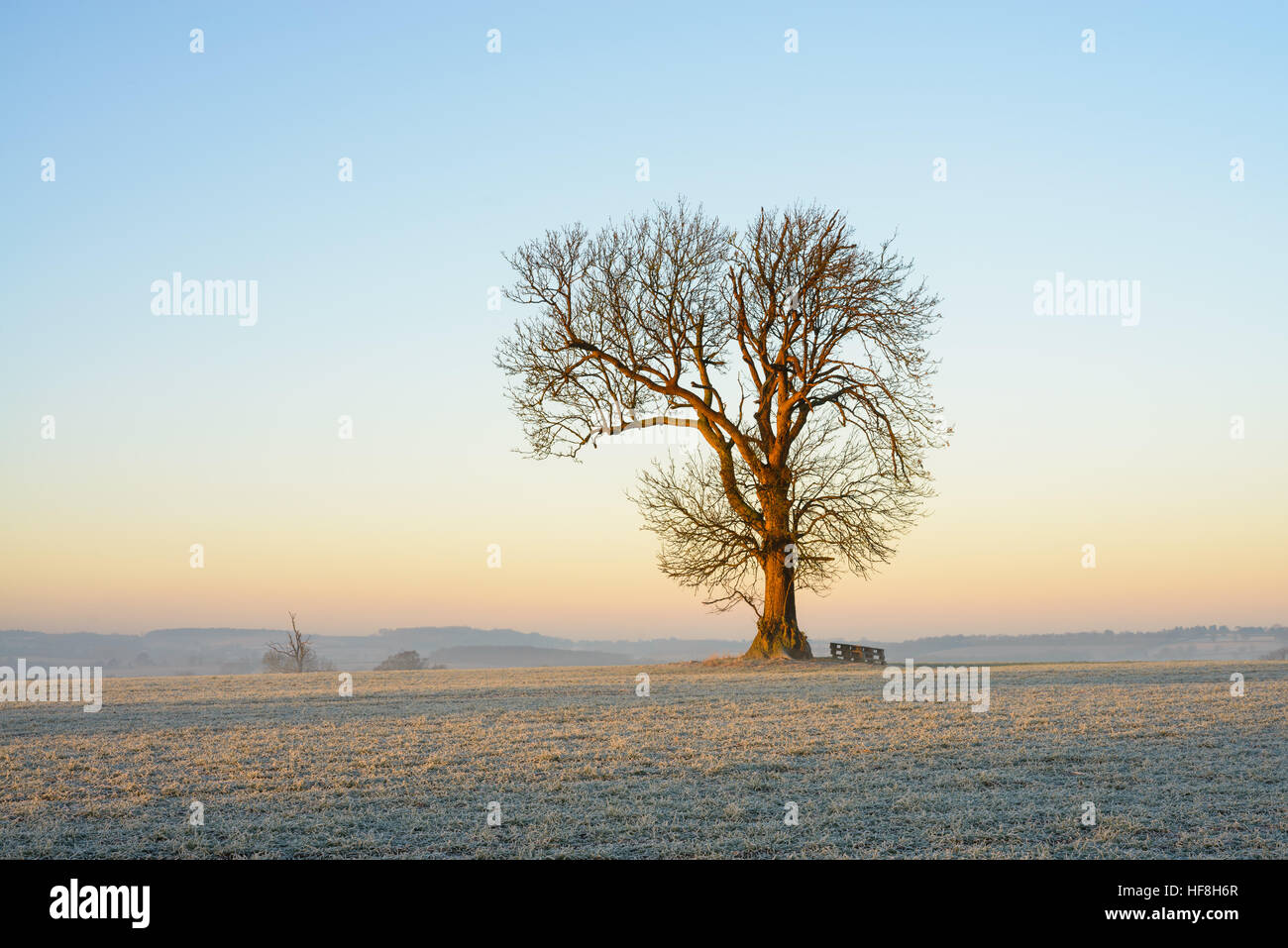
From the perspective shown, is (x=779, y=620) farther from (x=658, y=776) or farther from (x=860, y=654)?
(x=658, y=776)

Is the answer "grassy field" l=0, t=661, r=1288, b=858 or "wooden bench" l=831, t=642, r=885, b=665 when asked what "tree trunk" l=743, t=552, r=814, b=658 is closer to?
"wooden bench" l=831, t=642, r=885, b=665

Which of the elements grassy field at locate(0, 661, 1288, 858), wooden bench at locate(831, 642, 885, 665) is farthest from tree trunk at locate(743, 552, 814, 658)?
grassy field at locate(0, 661, 1288, 858)

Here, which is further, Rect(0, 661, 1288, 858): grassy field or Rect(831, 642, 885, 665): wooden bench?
Rect(831, 642, 885, 665): wooden bench

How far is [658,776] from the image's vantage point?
1136cm

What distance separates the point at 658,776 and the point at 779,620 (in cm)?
2016

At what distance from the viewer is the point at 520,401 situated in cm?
3197

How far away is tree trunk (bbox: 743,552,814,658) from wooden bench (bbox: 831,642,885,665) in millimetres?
1422

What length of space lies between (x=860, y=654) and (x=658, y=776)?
21.4m

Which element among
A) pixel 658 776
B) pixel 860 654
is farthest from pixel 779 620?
pixel 658 776

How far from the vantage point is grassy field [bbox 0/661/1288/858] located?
27.7 feet

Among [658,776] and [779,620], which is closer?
[658,776]

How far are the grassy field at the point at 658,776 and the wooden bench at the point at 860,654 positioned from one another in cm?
1098

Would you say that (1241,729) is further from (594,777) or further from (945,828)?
(594,777)
